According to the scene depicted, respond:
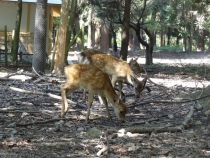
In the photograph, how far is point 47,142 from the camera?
6496 millimetres

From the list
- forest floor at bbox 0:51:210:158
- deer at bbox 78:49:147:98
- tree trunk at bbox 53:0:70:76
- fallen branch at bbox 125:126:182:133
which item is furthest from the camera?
tree trunk at bbox 53:0:70:76

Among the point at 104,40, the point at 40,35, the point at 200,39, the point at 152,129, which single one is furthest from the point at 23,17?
the point at 200,39

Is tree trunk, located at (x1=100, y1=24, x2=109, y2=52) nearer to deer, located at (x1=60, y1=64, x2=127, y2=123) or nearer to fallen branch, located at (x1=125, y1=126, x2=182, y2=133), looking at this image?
deer, located at (x1=60, y1=64, x2=127, y2=123)

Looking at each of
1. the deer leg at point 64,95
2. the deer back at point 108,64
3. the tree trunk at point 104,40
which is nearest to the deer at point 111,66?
the deer back at point 108,64

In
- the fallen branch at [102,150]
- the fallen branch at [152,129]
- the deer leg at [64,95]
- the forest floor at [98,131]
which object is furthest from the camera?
the deer leg at [64,95]

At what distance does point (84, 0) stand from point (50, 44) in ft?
23.9

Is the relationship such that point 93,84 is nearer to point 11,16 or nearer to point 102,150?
point 102,150

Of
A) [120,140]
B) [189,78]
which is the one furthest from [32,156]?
[189,78]

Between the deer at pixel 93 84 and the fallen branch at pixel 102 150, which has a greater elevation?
the deer at pixel 93 84

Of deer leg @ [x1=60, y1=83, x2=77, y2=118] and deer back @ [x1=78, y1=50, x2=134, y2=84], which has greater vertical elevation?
deer back @ [x1=78, y1=50, x2=134, y2=84]

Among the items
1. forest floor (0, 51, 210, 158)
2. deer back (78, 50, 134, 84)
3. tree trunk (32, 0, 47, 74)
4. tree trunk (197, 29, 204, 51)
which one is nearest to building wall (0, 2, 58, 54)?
tree trunk (32, 0, 47, 74)

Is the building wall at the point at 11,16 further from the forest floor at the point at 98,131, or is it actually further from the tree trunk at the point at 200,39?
the tree trunk at the point at 200,39

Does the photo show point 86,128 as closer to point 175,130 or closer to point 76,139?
point 76,139

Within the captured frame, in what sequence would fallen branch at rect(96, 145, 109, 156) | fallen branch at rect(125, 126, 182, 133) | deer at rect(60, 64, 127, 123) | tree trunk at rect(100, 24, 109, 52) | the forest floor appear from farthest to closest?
tree trunk at rect(100, 24, 109, 52), deer at rect(60, 64, 127, 123), fallen branch at rect(125, 126, 182, 133), the forest floor, fallen branch at rect(96, 145, 109, 156)
